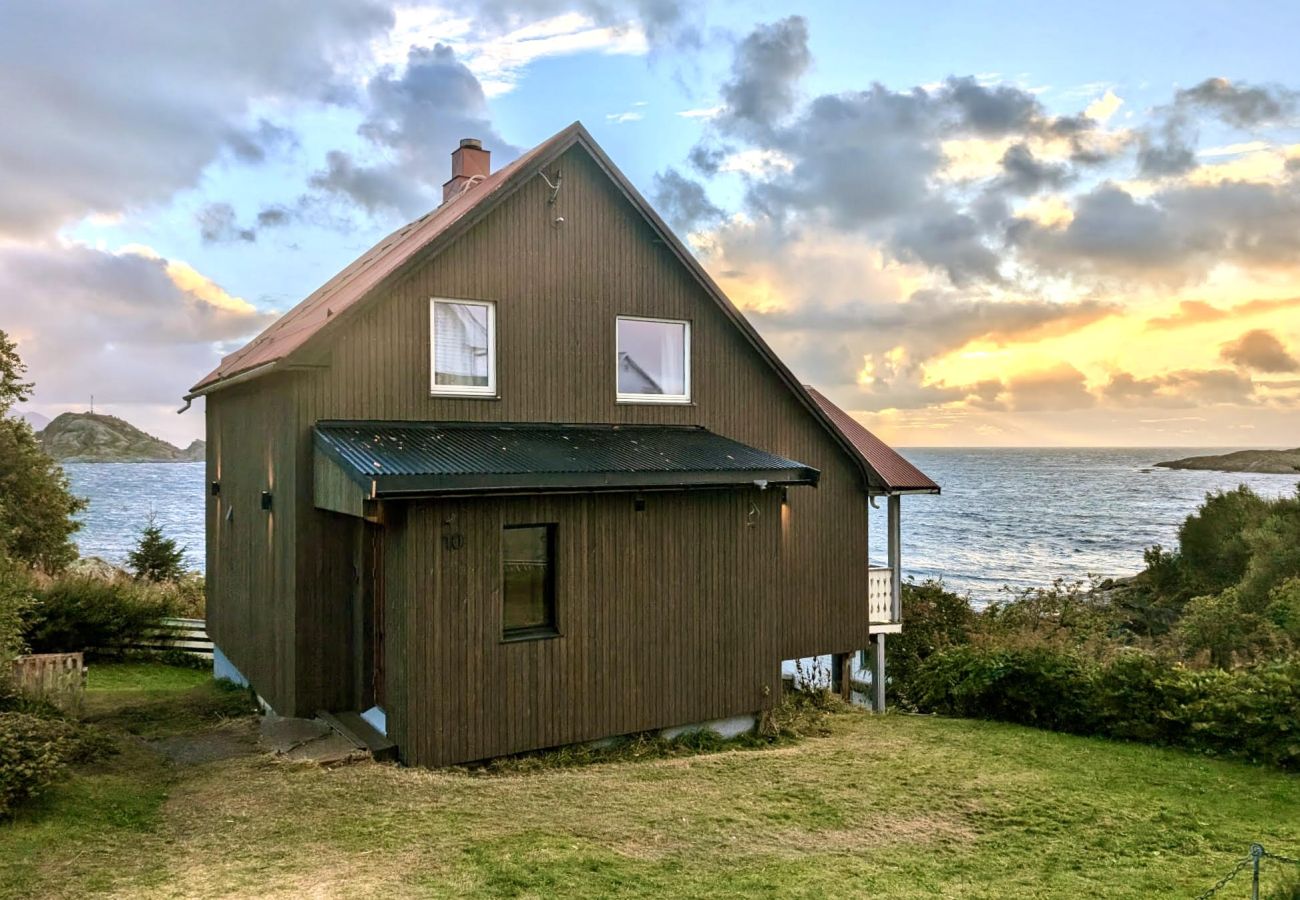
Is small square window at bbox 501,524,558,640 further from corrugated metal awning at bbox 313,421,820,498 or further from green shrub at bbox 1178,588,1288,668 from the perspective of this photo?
green shrub at bbox 1178,588,1288,668

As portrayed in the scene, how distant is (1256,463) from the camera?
157m

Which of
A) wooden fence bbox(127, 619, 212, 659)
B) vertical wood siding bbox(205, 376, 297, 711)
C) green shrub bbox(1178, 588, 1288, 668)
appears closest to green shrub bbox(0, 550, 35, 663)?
vertical wood siding bbox(205, 376, 297, 711)

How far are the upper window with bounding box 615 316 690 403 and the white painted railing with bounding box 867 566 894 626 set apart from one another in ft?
20.8

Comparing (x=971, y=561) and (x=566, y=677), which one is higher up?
(x=566, y=677)

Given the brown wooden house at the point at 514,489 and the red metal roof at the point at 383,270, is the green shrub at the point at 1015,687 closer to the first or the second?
the brown wooden house at the point at 514,489

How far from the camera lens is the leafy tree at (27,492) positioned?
22.5 m

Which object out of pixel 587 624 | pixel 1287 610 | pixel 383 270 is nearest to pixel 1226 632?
pixel 1287 610

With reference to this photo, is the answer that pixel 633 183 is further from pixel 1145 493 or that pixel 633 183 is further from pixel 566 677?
pixel 1145 493

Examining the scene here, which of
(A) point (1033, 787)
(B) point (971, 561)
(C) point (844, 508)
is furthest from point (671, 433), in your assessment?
(B) point (971, 561)

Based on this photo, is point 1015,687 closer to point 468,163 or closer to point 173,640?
point 468,163

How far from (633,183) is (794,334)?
15.4 metres

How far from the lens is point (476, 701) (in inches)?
366

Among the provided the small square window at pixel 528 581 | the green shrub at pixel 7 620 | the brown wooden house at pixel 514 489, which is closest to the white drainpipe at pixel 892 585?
the brown wooden house at pixel 514 489

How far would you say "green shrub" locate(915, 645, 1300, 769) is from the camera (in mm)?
10414
